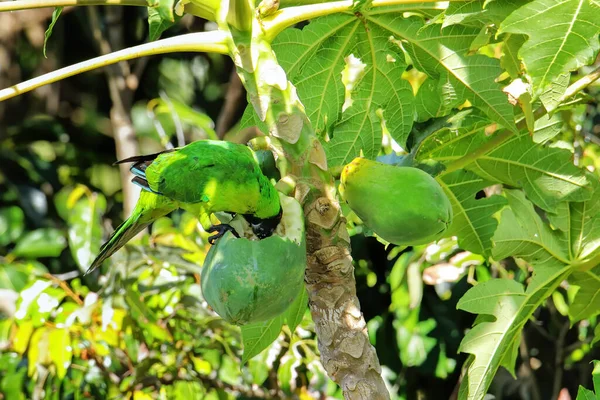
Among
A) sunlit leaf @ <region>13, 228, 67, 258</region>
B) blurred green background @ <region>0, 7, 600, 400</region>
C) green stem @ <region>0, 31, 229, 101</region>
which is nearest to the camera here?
green stem @ <region>0, 31, 229, 101</region>

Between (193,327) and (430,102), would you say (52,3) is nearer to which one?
(430,102)

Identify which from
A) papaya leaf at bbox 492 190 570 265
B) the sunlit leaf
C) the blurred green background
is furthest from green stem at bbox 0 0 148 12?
the sunlit leaf

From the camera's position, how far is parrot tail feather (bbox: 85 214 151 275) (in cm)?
112

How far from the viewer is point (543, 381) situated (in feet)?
8.18

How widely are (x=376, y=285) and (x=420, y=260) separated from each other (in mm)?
343

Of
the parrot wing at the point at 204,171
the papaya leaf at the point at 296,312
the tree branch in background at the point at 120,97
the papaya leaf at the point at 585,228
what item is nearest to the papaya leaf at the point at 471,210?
the papaya leaf at the point at 585,228

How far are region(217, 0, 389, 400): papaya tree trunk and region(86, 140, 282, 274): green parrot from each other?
4 cm

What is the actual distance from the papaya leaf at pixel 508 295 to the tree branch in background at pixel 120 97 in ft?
6.84

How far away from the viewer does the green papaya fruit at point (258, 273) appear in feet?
2.53

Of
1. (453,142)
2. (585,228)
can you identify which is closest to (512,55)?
(453,142)

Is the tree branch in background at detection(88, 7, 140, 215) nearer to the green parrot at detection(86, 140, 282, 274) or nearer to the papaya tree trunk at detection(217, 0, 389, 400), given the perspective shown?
the green parrot at detection(86, 140, 282, 274)

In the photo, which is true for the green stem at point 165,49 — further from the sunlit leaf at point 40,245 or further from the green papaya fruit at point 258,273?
the sunlit leaf at point 40,245

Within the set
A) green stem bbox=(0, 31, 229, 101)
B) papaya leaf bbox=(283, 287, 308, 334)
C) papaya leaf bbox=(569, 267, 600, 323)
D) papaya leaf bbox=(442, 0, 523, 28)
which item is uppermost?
green stem bbox=(0, 31, 229, 101)

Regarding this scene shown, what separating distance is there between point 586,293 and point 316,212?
711 millimetres
